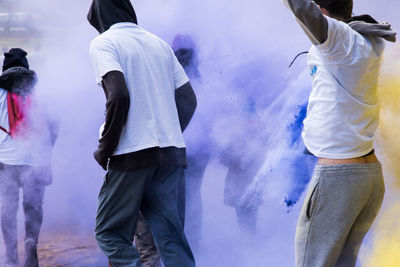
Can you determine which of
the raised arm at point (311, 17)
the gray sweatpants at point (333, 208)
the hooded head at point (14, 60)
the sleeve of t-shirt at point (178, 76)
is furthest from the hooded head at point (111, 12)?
the hooded head at point (14, 60)

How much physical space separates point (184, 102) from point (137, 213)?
703 millimetres

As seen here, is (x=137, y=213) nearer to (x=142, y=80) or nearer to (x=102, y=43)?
(x=142, y=80)

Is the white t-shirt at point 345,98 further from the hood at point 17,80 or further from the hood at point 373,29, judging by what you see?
the hood at point 17,80

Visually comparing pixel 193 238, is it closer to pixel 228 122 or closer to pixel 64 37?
pixel 228 122

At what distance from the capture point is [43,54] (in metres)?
5.62

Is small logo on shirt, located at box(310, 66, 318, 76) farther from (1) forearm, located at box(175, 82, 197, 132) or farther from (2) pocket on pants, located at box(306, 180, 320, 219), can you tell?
(1) forearm, located at box(175, 82, 197, 132)

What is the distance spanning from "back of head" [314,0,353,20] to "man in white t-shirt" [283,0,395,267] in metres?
0.09

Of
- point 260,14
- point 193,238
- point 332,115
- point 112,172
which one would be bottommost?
point 193,238

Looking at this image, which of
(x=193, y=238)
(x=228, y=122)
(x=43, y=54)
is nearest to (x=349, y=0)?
(x=228, y=122)

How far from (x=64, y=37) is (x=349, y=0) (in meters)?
3.53

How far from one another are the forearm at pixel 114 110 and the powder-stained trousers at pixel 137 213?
150 mm

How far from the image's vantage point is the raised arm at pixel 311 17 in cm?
214

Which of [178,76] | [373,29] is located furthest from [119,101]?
[373,29]

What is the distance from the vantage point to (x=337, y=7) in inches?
98.8
